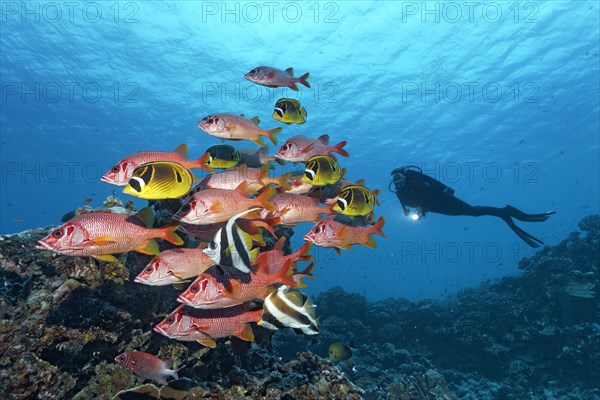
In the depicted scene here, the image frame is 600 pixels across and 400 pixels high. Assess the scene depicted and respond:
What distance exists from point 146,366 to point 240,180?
258 centimetres

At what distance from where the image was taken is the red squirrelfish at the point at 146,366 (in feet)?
13.5

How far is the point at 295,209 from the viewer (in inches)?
167

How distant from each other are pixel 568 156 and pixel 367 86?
1446 inches

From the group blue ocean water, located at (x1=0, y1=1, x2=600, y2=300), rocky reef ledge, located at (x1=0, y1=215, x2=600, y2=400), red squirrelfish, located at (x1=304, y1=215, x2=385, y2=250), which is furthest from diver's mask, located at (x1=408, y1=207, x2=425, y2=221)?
blue ocean water, located at (x1=0, y1=1, x2=600, y2=300)

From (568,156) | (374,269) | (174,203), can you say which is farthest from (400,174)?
(374,269)

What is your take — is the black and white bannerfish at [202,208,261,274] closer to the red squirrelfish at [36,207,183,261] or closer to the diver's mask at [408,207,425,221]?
the red squirrelfish at [36,207,183,261]

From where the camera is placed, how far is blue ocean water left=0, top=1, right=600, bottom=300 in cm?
2509

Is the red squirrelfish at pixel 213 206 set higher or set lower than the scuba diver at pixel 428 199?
lower

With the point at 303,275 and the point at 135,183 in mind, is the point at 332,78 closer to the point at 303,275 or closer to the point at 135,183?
the point at 303,275

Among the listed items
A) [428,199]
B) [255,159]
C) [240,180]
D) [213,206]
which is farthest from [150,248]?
[428,199]

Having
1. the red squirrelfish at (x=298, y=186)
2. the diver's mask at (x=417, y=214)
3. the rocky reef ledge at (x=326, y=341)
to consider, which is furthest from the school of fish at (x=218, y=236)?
the diver's mask at (x=417, y=214)

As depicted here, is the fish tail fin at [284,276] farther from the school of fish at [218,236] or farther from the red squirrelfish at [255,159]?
the red squirrelfish at [255,159]

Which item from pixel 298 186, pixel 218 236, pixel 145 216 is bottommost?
pixel 218 236

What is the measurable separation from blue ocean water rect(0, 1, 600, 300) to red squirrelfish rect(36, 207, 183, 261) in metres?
24.1
